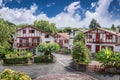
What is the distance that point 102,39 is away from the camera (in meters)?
50.7

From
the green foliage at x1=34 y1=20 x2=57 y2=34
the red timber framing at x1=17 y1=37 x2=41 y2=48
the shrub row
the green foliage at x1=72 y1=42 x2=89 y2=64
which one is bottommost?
the shrub row

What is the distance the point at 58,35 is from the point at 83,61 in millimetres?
34968

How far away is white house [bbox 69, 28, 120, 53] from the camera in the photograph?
48062 millimetres

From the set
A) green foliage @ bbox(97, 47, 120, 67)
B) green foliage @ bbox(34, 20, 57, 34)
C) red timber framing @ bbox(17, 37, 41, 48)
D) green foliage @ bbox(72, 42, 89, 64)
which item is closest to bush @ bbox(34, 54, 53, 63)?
green foliage @ bbox(72, 42, 89, 64)

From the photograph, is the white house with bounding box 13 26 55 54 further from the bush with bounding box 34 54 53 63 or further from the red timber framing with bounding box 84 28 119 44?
the bush with bounding box 34 54 53 63

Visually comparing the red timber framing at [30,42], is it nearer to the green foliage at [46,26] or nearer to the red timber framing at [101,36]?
the red timber framing at [101,36]

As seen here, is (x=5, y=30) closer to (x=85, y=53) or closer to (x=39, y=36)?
(x=85, y=53)

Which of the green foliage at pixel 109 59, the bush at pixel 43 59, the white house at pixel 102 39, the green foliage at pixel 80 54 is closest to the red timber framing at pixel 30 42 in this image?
the white house at pixel 102 39

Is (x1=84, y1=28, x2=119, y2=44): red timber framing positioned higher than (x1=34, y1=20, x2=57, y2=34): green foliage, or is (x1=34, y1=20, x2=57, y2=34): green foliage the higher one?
(x1=34, y1=20, x2=57, y2=34): green foliage

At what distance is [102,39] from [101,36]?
30.9 inches

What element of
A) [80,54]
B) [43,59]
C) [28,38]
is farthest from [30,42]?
[80,54]

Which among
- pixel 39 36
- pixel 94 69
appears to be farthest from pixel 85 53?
pixel 39 36

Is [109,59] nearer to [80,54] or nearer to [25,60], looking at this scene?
A: [80,54]

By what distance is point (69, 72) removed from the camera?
33.0 metres
